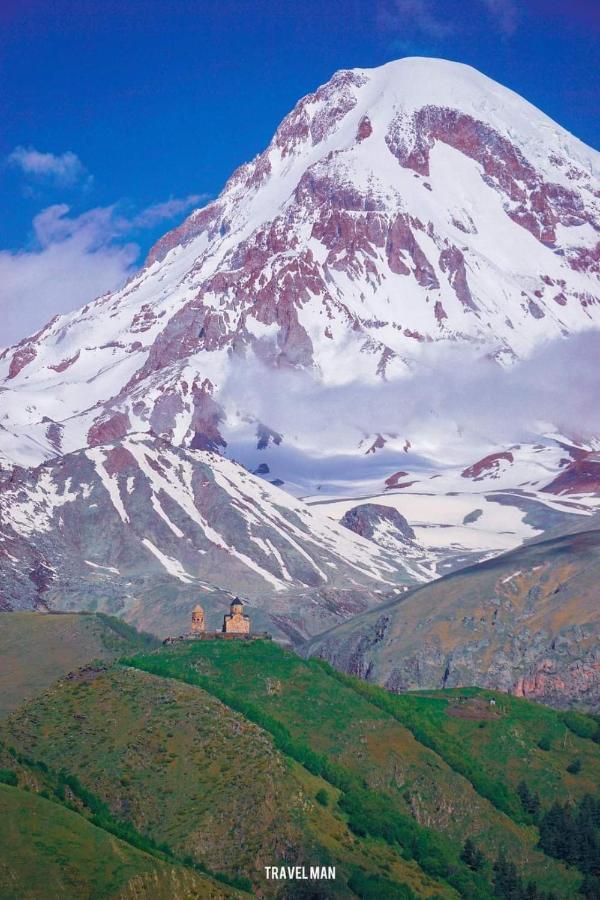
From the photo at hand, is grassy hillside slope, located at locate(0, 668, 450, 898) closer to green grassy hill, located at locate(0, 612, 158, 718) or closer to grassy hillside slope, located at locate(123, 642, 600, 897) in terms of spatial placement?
grassy hillside slope, located at locate(123, 642, 600, 897)

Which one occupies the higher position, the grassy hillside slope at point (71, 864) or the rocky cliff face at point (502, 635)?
the rocky cliff face at point (502, 635)

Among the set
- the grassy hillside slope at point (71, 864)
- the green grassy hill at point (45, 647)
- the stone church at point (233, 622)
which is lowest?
the grassy hillside slope at point (71, 864)

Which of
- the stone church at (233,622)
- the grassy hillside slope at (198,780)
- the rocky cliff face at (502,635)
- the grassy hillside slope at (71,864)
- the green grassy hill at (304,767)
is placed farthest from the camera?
the rocky cliff face at (502,635)

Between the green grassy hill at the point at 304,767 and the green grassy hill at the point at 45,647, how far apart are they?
7858 millimetres

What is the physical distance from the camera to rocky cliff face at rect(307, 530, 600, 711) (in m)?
144

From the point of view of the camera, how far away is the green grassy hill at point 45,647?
118 meters

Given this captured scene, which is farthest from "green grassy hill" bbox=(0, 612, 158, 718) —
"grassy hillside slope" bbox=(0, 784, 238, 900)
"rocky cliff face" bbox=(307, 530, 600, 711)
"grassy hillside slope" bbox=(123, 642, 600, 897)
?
"grassy hillside slope" bbox=(0, 784, 238, 900)

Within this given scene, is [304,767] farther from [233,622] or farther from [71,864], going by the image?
[233,622]

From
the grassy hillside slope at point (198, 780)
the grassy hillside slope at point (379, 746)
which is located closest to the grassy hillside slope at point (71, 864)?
the grassy hillside slope at point (198, 780)

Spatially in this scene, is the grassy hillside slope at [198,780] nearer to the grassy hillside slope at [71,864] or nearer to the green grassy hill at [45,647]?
the grassy hillside slope at [71,864]

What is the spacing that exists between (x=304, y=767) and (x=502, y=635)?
60202 millimetres

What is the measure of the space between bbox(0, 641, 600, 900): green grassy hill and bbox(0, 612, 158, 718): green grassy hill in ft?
25.8

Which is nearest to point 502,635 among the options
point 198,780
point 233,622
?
point 233,622

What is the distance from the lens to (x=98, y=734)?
3457 inches
